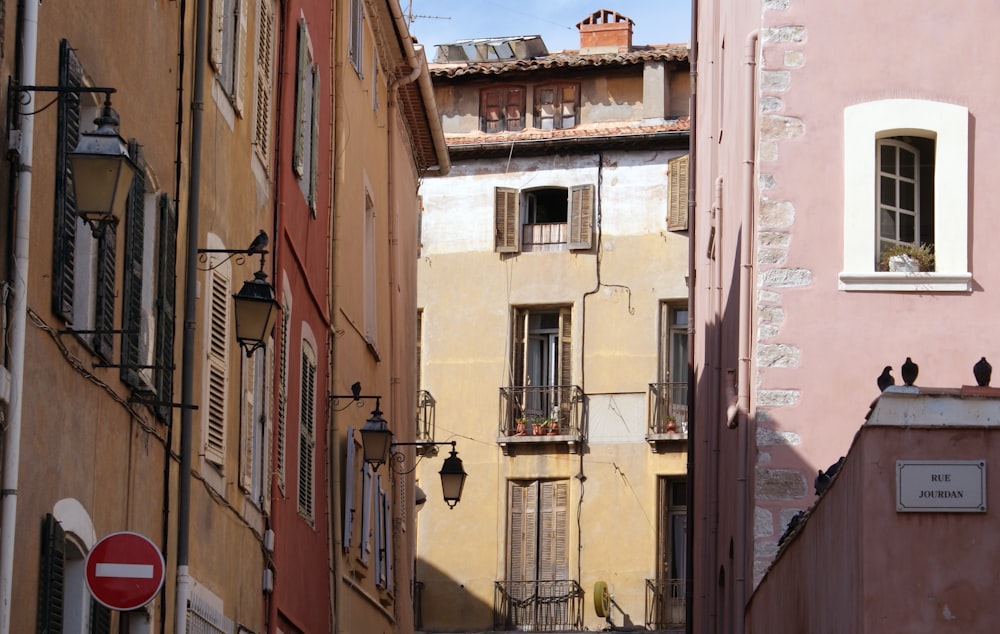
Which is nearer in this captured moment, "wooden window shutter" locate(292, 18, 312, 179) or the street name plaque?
the street name plaque

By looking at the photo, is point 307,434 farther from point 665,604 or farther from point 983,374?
point 665,604

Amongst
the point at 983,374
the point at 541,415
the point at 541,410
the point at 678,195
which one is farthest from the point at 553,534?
the point at 983,374

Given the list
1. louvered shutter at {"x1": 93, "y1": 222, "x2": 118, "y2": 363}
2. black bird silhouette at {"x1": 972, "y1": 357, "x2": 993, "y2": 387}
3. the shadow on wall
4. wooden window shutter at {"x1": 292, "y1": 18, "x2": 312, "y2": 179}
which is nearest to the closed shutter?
the shadow on wall

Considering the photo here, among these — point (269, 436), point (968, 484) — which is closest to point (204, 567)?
point (269, 436)

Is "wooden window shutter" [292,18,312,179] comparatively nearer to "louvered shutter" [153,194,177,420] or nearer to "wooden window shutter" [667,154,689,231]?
"louvered shutter" [153,194,177,420]

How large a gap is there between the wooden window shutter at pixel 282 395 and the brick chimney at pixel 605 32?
2266 cm

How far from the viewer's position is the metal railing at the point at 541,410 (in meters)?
35.2

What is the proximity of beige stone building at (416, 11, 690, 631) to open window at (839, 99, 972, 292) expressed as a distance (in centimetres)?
1901

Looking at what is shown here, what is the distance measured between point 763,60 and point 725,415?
426 cm

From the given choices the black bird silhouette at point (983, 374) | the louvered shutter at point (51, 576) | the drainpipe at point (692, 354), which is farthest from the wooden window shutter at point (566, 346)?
the louvered shutter at point (51, 576)

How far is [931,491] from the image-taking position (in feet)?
30.5

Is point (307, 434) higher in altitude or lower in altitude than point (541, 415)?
higher

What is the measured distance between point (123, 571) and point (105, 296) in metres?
1.62

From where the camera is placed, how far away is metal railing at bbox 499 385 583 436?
35.2m
